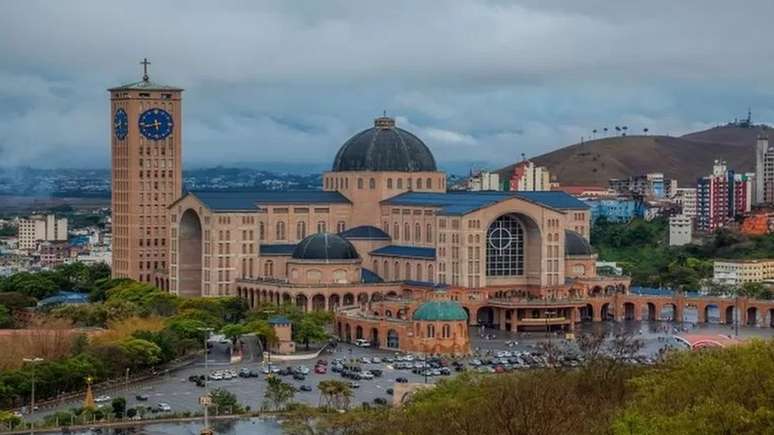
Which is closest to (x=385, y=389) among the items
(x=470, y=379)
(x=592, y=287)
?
(x=470, y=379)

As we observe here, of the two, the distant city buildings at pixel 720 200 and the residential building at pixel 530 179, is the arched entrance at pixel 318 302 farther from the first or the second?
the residential building at pixel 530 179

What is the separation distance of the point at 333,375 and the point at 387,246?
3130cm

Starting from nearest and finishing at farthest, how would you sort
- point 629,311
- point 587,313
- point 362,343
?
point 362,343 → point 587,313 → point 629,311

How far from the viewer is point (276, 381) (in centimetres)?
7175

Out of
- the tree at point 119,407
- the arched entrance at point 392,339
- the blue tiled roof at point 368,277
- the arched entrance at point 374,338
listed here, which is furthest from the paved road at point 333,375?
the blue tiled roof at point 368,277

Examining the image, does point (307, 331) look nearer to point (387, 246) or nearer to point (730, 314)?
point (387, 246)

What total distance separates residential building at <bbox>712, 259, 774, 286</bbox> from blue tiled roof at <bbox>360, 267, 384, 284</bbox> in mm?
26531

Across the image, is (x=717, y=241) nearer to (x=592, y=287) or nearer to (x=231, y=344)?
(x=592, y=287)

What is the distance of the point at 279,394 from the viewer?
69562 millimetres

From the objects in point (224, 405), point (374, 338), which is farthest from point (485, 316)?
point (224, 405)

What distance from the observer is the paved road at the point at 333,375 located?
72562 mm

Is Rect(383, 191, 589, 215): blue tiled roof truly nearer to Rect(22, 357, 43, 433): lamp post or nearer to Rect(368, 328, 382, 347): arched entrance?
Rect(368, 328, 382, 347): arched entrance

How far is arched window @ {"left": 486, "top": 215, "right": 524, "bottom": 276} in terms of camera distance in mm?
106500

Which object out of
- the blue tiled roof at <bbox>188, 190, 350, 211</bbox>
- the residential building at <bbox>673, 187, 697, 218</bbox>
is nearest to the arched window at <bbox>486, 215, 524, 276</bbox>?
the blue tiled roof at <bbox>188, 190, 350, 211</bbox>
